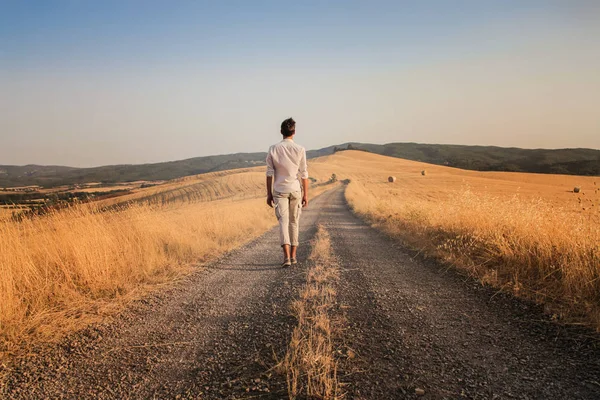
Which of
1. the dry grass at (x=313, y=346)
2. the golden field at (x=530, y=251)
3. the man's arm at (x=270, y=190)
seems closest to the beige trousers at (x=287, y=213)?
the man's arm at (x=270, y=190)

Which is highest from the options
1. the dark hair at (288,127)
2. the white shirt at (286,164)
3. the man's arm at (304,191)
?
the dark hair at (288,127)

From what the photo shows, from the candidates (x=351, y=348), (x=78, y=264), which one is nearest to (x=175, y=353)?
(x=351, y=348)

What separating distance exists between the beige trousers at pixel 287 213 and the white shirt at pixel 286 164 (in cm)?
15

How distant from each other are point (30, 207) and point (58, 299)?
12.6ft

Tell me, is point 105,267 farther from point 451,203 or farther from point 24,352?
point 451,203

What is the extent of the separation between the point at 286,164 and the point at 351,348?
13.9 ft

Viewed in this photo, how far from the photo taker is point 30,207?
22.2 ft

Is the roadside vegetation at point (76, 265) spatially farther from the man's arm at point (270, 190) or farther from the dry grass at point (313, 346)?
the dry grass at point (313, 346)

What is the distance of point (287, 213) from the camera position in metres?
6.93

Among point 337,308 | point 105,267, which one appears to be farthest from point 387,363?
point 105,267

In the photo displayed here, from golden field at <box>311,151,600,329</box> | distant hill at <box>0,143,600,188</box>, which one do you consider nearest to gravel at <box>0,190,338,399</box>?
golden field at <box>311,151,600,329</box>

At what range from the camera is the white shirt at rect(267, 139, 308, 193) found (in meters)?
6.55

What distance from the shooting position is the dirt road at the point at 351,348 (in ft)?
8.11

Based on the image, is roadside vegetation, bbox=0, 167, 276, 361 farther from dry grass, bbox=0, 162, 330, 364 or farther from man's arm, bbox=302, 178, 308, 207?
man's arm, bbox=302, 178, 308, 207
